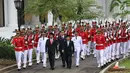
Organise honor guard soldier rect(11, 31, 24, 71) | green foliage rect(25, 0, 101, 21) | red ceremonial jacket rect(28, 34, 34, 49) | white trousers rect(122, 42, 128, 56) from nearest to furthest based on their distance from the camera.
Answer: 1. honor guard soldier rect(11, 31, 24, 71)
2. red ceremonial jacket rect(28, 34, 34, 49)
3. white trousers rect(122, 42, 128, 56)
4. green foliage rect(25, 0, 101, 21)

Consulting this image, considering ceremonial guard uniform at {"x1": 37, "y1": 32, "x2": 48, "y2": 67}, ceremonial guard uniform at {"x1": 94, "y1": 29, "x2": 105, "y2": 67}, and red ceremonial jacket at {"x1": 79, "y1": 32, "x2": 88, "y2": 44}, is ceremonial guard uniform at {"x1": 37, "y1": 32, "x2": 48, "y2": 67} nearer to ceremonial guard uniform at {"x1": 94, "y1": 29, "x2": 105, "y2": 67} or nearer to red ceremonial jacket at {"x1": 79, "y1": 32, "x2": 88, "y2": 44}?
ceremonial guard uniform at {"x1": 94, "y1": 29, "x2": 105, "y2": 67}

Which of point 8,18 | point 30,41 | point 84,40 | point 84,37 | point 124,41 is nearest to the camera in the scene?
point 30,41

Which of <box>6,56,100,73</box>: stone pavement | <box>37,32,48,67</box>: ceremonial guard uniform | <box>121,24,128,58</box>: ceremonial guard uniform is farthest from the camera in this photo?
<box>121,24,128,58</box>: ceremonial guard uniform

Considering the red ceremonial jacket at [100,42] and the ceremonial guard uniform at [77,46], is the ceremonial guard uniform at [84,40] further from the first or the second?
the red ceremonial jacket at [100,42]

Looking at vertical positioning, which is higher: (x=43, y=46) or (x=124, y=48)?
(x=43, y=46)

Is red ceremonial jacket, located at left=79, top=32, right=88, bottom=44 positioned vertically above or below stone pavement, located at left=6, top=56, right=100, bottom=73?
above

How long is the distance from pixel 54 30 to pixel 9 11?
37.4ft

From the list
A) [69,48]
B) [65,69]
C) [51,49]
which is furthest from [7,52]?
[69,48]

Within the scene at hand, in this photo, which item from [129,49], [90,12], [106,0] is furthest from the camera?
[106,0]

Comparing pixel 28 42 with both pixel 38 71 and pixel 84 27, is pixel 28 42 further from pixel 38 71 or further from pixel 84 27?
pixel 84 27

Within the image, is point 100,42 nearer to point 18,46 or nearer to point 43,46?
point 43,46

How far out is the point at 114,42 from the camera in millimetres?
21031

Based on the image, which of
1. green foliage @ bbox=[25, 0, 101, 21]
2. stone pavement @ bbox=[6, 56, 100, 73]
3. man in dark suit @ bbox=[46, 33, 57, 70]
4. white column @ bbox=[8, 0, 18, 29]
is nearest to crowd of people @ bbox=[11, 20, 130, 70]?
man in dark suit @ bbox=[46, 33, 57, 70]

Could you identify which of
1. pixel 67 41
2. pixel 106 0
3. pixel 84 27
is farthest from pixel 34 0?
Result: pixel 106 0
